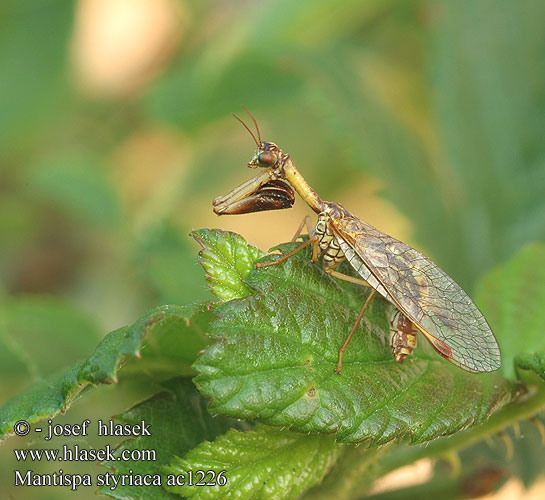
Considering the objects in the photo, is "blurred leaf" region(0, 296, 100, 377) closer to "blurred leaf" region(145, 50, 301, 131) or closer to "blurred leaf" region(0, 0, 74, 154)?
"blurred leaf" region(145, 50, 301, 131)

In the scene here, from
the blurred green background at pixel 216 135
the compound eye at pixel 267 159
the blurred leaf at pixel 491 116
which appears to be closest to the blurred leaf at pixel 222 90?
the blurred green background at pixel 216 135

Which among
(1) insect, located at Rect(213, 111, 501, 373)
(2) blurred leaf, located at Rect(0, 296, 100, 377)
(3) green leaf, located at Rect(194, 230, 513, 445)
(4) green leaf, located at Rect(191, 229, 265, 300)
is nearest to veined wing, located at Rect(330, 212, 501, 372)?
(1) insect, located at Rect(213, 111, 501, 373)

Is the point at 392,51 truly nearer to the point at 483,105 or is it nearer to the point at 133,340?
the point at 483,105

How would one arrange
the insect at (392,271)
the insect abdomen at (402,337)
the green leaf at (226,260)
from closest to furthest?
1. the green leaf at (226,260)
2. the insect abdomen at (402,337)
3. the insect at (392,271)

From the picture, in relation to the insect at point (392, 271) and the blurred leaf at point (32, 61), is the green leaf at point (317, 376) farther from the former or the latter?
the blurred leaf at point (32, 61)

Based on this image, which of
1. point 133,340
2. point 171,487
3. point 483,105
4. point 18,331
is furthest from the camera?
point 483,105

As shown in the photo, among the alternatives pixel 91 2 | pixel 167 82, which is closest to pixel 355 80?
pixel 167 82
